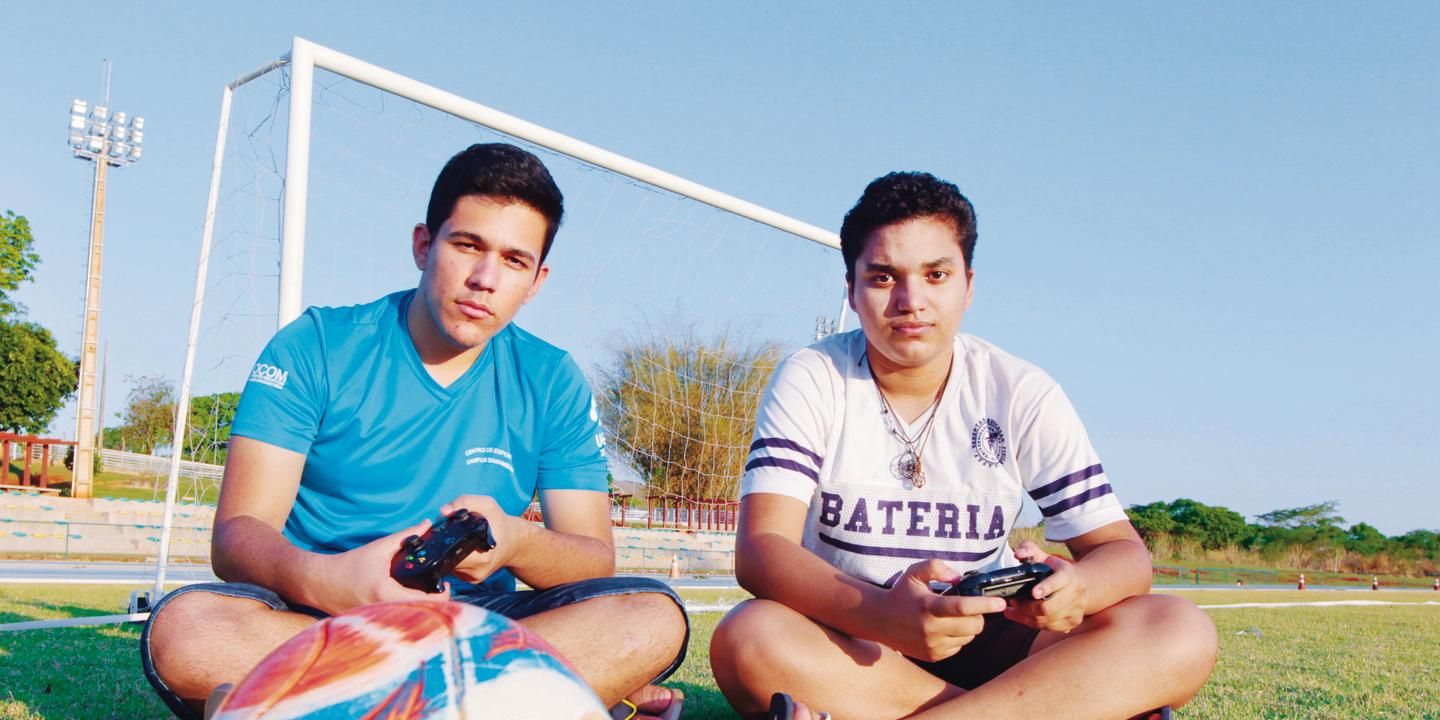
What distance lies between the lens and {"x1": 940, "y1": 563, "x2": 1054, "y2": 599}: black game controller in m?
2.21

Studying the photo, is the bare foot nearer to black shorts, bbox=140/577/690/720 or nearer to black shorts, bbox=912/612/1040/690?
black shorts, bbox=140/577/690/720

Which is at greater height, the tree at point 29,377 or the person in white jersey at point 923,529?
the tree at point 29,377

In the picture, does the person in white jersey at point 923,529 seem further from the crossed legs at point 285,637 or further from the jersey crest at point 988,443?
the crossed legs at point 285,637

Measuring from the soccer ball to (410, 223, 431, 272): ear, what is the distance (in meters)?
1.49

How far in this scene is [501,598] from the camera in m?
2.77

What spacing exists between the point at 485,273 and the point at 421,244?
0.36 m

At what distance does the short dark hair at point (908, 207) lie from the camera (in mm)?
2896

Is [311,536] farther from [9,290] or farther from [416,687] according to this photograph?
[9,290]

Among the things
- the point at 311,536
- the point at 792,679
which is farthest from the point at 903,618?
the point at 311,536

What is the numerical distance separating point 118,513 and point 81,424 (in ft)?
13.6

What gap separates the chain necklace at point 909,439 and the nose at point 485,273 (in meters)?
1.18

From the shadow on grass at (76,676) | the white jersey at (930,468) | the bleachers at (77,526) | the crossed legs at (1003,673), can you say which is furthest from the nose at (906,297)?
the bleachers at (77,526)

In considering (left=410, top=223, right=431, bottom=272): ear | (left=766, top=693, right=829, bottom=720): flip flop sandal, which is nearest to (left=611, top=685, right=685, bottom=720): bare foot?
(left=766, top=693, right=829, bottom=720): flip flop sandal

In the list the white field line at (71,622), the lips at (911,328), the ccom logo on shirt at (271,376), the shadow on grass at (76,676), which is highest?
the lips at (911,328)
